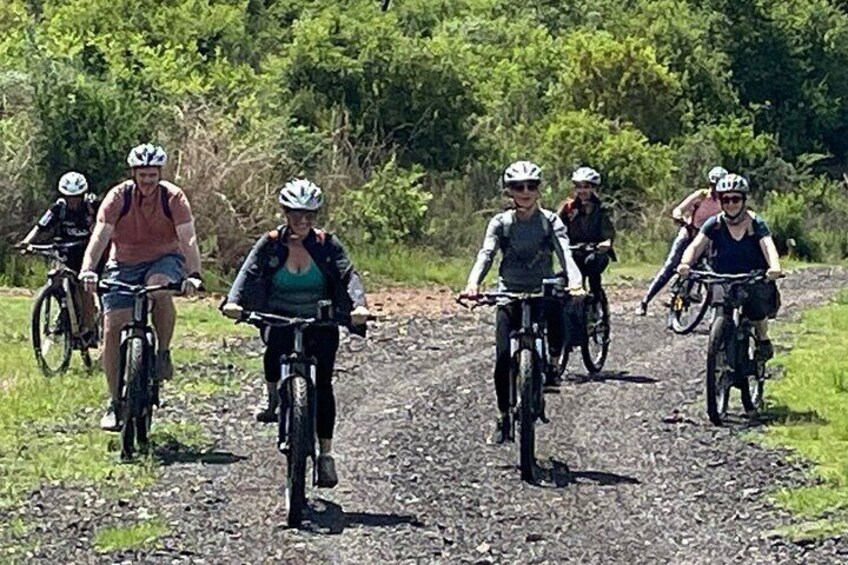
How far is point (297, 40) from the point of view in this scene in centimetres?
3300

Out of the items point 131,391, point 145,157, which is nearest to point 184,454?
point 131,391

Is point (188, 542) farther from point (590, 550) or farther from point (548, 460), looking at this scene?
point (548, 460)

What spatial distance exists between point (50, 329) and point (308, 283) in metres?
6.28

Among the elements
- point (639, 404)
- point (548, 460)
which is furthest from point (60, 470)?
point (639, 404)

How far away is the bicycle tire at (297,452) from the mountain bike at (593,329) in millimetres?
6701

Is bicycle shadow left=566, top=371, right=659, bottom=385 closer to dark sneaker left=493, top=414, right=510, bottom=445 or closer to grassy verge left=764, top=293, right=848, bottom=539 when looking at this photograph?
grassy verge left=764, top=293, right=848, bottom=539

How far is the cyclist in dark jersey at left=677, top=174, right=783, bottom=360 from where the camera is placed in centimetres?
1377

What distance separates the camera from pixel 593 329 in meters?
16.9

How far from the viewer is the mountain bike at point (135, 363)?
1141cm

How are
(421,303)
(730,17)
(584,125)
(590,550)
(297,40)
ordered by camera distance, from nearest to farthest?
(590,550)
(421,303)
(297,40)
(584,125)
(730,17)

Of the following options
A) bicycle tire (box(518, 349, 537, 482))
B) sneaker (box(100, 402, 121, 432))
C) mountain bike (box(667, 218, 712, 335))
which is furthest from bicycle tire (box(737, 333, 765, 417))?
mountain bike (box(667, 218, 712, 335))

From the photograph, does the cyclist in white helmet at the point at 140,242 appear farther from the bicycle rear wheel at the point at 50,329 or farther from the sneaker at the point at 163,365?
the bicycle rear wheel at the point at 50,329

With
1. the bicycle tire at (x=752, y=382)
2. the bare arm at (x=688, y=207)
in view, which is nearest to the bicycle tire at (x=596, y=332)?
the bicycle tire at (x=752, y=382)

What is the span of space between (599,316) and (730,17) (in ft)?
122
